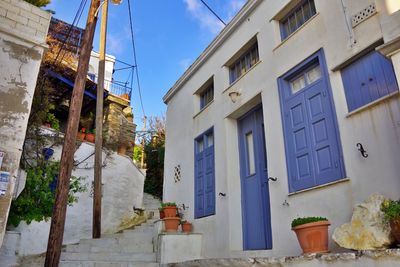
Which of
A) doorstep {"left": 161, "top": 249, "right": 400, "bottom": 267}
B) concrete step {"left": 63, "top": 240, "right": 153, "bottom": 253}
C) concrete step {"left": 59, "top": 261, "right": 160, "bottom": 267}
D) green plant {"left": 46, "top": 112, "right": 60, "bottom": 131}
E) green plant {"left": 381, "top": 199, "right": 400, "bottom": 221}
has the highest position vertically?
green plant {"left": 46, "top": 112, "right": 60, "bottom": 131}

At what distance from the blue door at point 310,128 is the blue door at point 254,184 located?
3.47ft

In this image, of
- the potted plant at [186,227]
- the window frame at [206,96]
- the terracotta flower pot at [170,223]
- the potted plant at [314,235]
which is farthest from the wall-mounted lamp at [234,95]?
the potted plant at [314,235]

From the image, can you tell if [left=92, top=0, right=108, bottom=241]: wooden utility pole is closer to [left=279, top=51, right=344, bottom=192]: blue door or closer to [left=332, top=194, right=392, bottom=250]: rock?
[left=279, top=51, right=344, bottom=192]: blue door

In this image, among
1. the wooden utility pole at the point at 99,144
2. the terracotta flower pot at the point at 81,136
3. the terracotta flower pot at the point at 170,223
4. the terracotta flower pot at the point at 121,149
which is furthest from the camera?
the terracotta flower pot at the point at 121,149

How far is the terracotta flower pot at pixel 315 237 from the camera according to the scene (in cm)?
376

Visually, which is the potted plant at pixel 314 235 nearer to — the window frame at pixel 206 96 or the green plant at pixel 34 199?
the window frame at pixel 206 96

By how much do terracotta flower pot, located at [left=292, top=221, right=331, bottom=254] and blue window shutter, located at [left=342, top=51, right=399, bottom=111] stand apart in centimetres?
173

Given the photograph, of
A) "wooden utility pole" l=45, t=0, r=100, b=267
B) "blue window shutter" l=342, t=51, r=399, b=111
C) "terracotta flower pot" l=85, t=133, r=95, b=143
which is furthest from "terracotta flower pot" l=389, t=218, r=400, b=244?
→ "terracotta flower pot" l=85, t=133, r=95, b=143

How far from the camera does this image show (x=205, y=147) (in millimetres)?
A: 7934

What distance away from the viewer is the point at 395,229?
294cm

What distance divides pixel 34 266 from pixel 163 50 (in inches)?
334

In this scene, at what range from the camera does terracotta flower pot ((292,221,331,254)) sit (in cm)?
376

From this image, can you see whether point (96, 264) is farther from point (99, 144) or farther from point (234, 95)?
point (234, 95)

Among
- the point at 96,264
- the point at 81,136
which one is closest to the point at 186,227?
the point at 96,264
